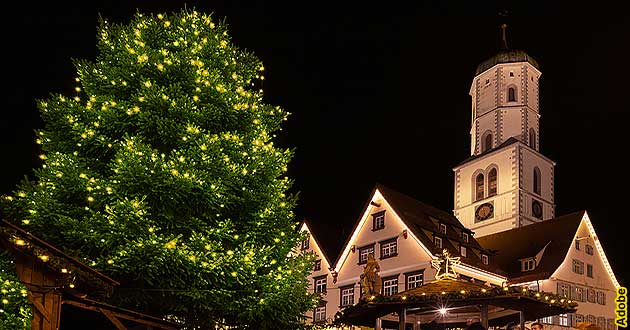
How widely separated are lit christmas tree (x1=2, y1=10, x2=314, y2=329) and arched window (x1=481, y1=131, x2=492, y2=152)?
1749 inches

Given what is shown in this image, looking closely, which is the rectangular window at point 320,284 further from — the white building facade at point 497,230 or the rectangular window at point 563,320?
the rectangular window at point 563,320

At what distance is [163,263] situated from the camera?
16047mm

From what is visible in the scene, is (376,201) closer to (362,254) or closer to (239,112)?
(362,254)

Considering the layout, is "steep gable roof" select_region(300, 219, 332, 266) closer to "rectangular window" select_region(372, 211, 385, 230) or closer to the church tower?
"rectangular window" select_region(372, 211, 385, 230)

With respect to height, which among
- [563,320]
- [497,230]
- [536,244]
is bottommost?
[563,320]

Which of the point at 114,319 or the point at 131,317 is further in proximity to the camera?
the point at 131,317

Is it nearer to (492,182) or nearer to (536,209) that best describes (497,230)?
(536,209)

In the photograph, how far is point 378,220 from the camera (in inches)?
1756

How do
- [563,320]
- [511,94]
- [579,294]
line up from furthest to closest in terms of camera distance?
1. [511,94]
2. [579,294]
3. [563,320]

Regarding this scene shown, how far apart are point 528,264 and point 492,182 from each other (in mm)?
14265

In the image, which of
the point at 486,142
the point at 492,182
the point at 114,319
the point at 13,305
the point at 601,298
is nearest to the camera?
the point at 114,319

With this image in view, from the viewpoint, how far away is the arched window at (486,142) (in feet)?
202

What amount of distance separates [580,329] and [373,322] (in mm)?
5363

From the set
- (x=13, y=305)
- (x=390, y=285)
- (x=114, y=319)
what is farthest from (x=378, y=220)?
(x=114, y=319)
